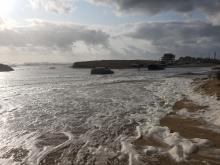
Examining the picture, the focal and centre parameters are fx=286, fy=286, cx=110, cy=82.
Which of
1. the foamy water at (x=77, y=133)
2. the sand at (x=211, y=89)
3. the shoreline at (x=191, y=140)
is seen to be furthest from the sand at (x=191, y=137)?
the sand at (x=211, y=89)

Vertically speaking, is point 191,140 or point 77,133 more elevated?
point 191,140

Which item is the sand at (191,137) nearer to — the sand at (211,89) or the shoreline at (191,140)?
the shoreline at (191,140)

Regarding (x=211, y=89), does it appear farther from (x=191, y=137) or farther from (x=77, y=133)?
(x=77, y=133)

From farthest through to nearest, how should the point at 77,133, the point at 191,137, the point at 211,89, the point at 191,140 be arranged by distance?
the point at 211,89, the point at 77,133, the point at 191,137, the point at 191,140

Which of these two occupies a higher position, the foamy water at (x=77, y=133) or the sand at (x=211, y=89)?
the sand at (x=211, y=89)

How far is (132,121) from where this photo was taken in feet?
57.7

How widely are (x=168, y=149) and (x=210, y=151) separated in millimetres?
1598

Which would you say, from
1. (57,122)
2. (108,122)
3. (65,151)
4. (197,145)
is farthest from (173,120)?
(65,151)

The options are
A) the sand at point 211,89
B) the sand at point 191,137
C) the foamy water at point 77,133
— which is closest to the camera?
the sand at point 191,137

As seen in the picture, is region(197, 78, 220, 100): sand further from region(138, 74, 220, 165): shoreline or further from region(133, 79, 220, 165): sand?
region(138, 74, 220, 165): shoreline

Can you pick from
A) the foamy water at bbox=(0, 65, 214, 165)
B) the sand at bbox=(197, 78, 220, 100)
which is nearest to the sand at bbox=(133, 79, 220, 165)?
the foamy water at bbox=(0, 65, 214, 165)

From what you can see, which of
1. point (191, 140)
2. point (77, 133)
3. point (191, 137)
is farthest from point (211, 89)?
point (77, 133)

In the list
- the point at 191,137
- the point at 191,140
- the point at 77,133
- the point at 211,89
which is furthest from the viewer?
the point at 211,89

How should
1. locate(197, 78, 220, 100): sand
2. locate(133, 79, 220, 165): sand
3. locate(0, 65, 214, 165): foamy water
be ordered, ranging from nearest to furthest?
locate(133, 79, 220, 165): sand < locate(0, 65, 214, 165): foamy water < locate(197, 78, 220, 100): sand
